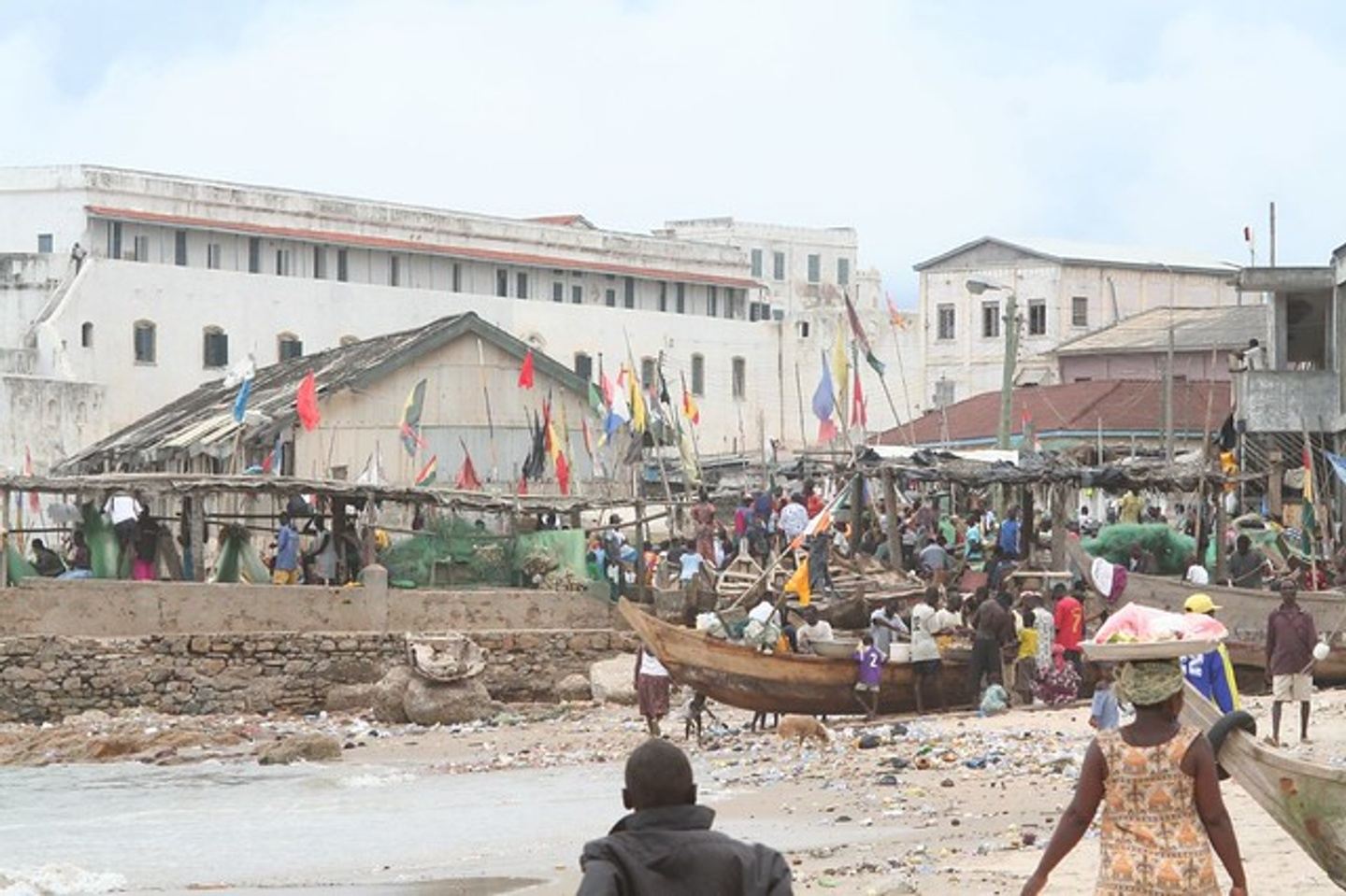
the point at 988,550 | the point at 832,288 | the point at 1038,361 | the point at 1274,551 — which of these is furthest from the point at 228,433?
the point at 832,288

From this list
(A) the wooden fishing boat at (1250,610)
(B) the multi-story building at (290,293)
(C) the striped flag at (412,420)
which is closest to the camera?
(A) the wooden fishing boat at (1250,610)

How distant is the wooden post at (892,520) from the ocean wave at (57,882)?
1513 cm

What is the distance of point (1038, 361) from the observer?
69.9 metres

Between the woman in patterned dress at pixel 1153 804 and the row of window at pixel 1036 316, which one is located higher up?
the row of window at pixel 1036 316

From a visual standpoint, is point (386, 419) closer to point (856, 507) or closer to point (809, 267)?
point (856, 507)

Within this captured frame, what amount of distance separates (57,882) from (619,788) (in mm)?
5728

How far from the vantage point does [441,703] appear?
1171 inches

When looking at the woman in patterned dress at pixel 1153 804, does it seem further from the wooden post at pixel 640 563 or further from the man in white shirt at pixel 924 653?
the wooden post at pixel 640 563

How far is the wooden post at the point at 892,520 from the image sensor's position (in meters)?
32.0

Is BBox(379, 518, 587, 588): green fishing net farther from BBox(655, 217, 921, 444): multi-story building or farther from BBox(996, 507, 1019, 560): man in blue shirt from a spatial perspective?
BBox(655, 217, 921, 444): multi-story building

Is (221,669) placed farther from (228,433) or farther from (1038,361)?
(1038,361)

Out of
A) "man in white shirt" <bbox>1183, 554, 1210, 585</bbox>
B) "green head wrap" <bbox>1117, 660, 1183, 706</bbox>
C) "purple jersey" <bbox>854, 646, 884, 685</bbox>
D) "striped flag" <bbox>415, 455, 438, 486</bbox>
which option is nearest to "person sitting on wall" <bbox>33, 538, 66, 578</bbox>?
"striped flag" <bbox>415, 455, 438, 486</bbox>

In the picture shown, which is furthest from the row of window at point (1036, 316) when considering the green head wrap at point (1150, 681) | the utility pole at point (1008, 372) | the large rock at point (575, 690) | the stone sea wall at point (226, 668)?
the green head wrap at point (1150, 681)

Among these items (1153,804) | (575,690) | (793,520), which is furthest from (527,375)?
(1153,804)
